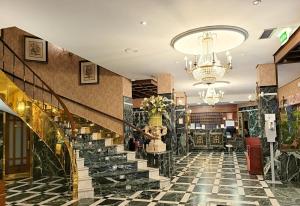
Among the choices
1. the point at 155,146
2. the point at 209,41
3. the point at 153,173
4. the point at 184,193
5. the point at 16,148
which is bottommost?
the point at 184,193

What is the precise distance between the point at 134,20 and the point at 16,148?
247 inches

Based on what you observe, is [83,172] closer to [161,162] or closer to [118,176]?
[118,176]

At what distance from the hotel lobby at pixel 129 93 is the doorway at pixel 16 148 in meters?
0.03

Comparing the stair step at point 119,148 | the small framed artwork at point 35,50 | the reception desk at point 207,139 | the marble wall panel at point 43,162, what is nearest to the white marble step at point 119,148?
the stair step at point 119,148

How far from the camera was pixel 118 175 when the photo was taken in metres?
5.60

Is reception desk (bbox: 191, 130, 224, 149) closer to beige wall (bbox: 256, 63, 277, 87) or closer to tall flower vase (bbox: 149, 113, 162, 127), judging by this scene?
beige wall (bbox: 256, 63, 277, 87)

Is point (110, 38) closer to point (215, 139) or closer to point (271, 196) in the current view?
point (271, 196)

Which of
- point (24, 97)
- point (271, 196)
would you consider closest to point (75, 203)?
point (24, 97)

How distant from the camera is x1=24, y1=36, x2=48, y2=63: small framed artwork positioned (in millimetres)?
6969

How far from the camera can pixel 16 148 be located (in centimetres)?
771

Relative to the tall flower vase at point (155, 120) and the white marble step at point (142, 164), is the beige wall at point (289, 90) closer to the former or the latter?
the tall flower vase at point (155, 120)

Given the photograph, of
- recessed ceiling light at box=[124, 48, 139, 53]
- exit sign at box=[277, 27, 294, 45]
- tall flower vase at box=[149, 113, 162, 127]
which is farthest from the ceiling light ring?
tall flower vase at box=[149, 113, 162, 127]

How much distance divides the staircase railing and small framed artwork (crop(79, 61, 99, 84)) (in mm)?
1361

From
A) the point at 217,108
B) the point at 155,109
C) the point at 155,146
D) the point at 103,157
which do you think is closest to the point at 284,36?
the point at 155,109
